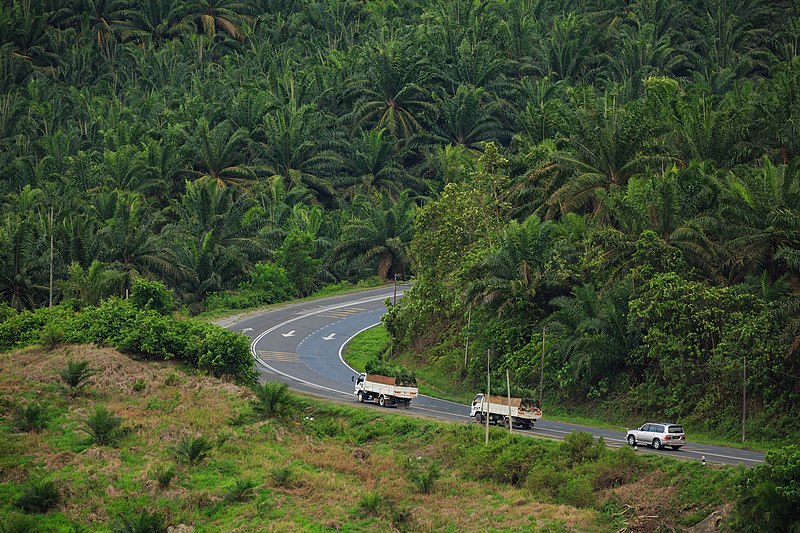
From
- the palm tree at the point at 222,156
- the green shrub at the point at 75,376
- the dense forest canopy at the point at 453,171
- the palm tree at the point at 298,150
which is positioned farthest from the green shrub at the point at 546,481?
the palm tree at the point at 298,150

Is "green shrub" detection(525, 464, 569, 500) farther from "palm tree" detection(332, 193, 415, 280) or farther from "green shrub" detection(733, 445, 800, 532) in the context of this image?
"palm tree" detection(332, 193, 415, 280)

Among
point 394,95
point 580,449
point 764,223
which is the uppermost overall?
point 394,95

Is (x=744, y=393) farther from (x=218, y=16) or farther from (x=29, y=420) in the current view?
(x=218, y=16)

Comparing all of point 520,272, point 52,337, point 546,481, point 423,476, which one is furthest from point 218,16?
point 546,481

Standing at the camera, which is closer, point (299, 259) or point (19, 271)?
point (19, 271)

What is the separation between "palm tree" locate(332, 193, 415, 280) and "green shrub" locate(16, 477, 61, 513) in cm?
5515

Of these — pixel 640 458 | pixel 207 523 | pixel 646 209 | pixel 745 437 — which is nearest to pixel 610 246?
pixel 646 209

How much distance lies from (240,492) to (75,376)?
14338mm

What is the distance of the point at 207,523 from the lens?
131 feet

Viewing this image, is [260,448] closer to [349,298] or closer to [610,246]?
[610,246]

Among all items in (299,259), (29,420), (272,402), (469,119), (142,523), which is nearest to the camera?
(142,523)

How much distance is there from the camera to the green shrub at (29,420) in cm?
4706

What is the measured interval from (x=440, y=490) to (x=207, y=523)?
874 cm

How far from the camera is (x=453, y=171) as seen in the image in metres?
90.5
